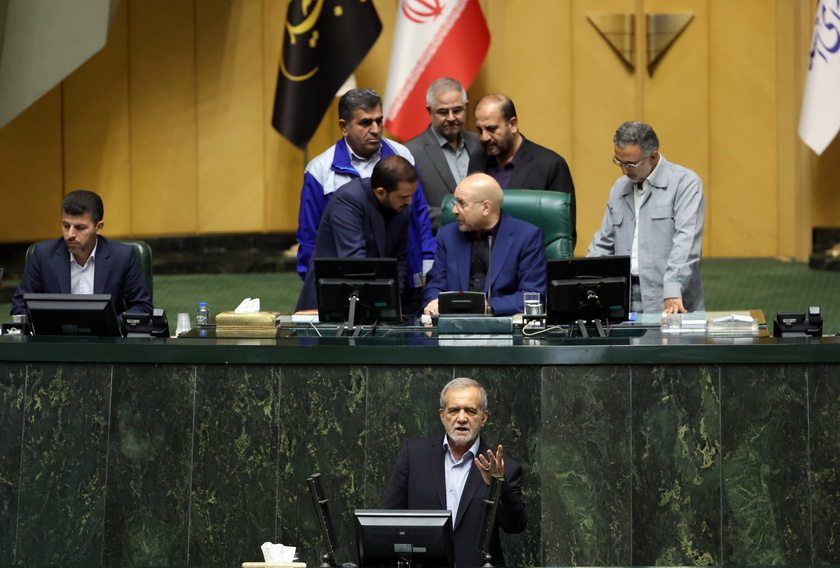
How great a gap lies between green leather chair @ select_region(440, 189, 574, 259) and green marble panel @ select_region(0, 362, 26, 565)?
2.25 meters

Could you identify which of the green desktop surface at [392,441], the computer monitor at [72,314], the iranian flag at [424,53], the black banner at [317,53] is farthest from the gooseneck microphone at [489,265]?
the black banner at [317,53]

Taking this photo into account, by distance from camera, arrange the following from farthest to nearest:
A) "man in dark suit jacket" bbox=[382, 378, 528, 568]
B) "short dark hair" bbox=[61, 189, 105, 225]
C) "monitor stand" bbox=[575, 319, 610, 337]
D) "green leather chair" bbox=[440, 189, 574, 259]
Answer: "green leather chair" bbox=[440, 189, 574, 259] < "short dark hair" bbox=[61, 189, 105, 225] < "monitor stand" bbox=[575, 319, 610, 337] < "man in dark suit jacket" bbox=[382, 378, 528, 568]

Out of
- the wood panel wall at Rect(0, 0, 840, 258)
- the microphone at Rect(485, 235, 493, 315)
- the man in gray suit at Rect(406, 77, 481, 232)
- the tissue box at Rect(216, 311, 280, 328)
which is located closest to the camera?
the tissue box at Rect(216, 311, 280, 328)

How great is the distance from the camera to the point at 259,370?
496 centimetres

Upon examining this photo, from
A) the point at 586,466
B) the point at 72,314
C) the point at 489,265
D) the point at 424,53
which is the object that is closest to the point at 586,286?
the point at 489,265

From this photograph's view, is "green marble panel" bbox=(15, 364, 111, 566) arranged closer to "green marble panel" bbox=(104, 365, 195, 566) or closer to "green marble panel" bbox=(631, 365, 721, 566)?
"green marble panel" bbox=(104, 365, 195, 566)

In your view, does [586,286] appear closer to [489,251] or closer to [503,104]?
[489,251]

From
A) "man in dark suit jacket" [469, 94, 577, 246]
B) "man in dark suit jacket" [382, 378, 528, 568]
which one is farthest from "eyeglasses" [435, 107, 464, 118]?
"man in dark suit jacket" [382, 378, 528, 568]

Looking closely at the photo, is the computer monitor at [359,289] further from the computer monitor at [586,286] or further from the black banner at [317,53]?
the black banner at [317,53]

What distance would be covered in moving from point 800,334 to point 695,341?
0.45 m

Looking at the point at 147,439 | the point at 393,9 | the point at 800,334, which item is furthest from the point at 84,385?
the point at 393,9

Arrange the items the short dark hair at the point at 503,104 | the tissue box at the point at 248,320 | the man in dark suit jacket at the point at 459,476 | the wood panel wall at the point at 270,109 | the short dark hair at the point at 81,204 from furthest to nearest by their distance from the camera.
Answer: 1. the wood panel wall at the point at 270,109
2. the short dark hair at the point at 503,104
3. the short dark hair at the point at 81,204
4. the tissue box at the point at 248,320
5. the man in dark suit jacket at the point at 459,476

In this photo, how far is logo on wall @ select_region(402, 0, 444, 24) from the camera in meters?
9.59

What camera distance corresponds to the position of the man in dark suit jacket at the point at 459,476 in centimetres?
A: 447
